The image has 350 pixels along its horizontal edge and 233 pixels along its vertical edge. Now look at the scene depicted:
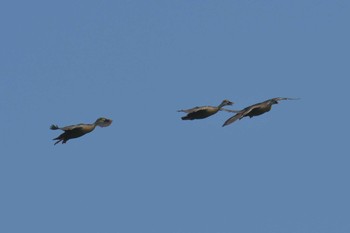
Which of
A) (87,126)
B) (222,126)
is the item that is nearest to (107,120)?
(87,126)

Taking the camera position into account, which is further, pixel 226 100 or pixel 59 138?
pixel 226 100

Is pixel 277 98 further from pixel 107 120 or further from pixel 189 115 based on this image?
pixel 107 120

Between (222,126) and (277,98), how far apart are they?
5737mm

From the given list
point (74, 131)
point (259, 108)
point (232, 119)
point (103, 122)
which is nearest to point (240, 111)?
point (259, 108)

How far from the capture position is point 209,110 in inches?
3871

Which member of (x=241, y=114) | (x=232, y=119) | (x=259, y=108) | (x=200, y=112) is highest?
(x=200, y=112)

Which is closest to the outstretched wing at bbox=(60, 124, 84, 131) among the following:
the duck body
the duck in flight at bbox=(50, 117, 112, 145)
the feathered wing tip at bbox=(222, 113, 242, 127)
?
the duck in flight at bbox=(50, 117, 112, 145)

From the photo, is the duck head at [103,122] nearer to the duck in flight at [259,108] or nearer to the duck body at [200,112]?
the duck body at [200,112]

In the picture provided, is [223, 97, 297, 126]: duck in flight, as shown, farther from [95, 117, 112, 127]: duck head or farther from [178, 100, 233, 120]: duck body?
[95, 117, 112, 127]: duck head

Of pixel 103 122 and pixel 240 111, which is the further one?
pixel 240 111

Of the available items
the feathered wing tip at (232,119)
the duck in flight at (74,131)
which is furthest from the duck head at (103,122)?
the feathered wing tip at (232,119)

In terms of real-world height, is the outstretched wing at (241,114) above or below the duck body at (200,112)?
below

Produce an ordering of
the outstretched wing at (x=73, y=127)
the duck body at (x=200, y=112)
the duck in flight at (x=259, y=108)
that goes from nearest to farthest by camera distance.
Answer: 1. the outstretched wing at (x=73, y=127)
2. the duck body at (x=200, y=112)
3. the duck in flight at (x=259, y=108)

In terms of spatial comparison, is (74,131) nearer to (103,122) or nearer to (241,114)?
(103,122)
